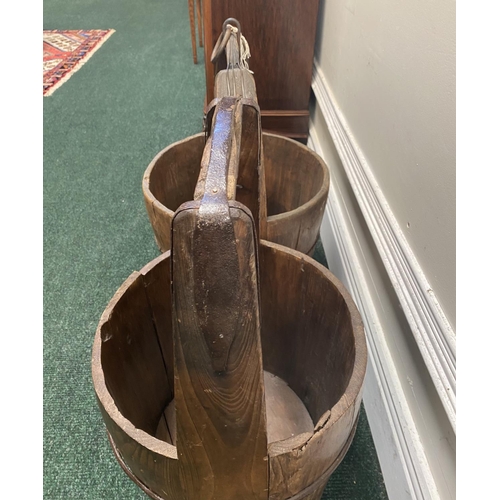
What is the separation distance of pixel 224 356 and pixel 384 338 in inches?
23.5

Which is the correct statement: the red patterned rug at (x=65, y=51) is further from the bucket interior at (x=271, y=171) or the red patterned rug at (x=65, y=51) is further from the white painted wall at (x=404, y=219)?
the white painted wall at (x=404, y=219)

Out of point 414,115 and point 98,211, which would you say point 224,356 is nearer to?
point 414,115

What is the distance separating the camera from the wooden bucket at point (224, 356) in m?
0.38

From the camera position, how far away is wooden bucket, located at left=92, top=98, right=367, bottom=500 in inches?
14.8

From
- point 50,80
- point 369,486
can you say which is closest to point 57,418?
point 369,486

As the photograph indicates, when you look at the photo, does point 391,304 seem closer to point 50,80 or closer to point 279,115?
point 279,115

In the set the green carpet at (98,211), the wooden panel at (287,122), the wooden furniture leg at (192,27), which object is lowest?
→ the green carpet at (98,211)

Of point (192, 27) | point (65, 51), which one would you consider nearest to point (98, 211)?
point (192, 27)

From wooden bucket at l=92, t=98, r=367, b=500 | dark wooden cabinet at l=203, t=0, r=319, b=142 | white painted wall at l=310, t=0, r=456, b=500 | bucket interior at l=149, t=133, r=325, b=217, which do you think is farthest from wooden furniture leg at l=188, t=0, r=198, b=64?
wooden bucket at l=92, t=98, r=367, b=500

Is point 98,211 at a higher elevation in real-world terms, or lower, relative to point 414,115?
lower

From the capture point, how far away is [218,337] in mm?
389

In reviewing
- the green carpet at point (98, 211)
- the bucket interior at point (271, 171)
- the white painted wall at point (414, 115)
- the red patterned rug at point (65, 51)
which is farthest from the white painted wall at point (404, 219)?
the red patterned rug at point (65, 51)

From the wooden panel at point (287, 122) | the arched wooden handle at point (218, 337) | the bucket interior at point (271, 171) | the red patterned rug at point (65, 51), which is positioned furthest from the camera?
the red patterned rug at point (65, 51)
